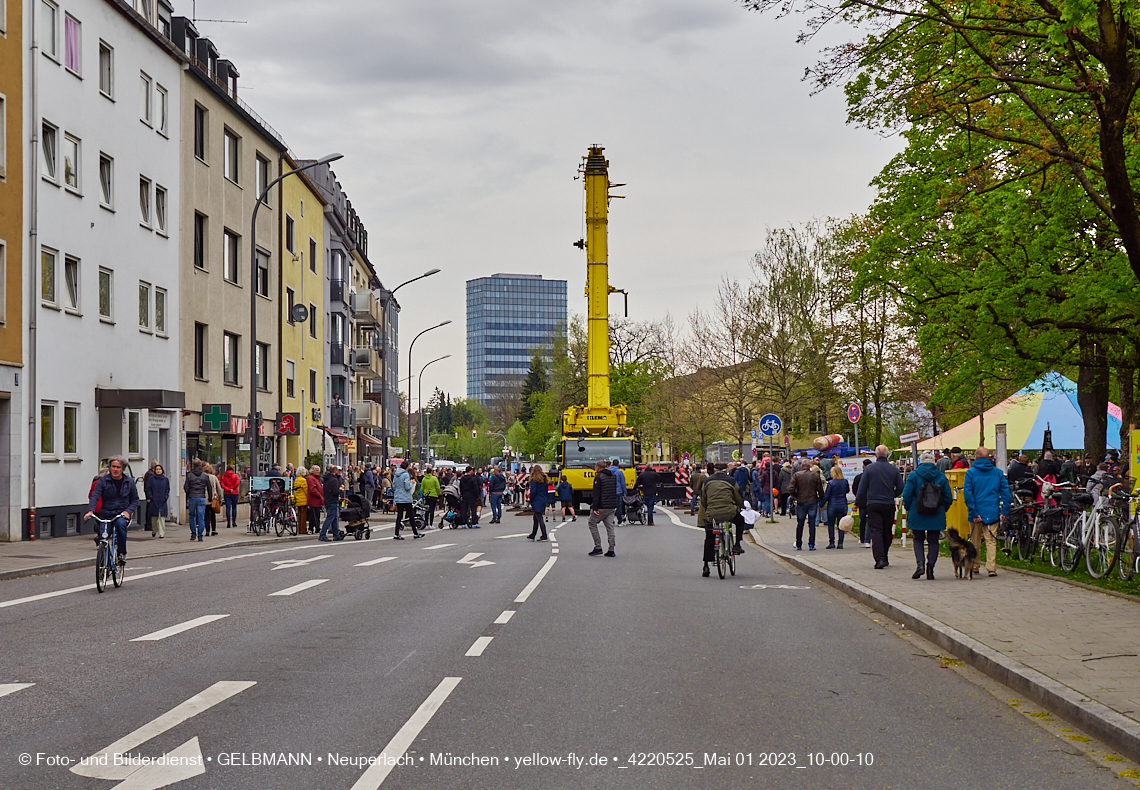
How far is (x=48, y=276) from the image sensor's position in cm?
2780

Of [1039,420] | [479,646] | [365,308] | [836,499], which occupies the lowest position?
[479,646]

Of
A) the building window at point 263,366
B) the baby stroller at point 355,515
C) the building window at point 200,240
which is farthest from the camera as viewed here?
the building window at point 263,366

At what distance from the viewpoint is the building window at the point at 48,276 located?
89.7 feet

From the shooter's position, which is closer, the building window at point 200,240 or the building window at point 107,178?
the building window at point 107,178

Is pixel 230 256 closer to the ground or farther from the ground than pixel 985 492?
farther from the ground

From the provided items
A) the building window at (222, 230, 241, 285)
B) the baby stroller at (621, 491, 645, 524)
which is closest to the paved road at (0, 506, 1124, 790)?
the baby stroller at (621, 491, 645, 524)

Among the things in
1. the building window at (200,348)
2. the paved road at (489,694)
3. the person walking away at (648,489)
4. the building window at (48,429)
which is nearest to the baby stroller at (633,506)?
the person walking away at (648,489)

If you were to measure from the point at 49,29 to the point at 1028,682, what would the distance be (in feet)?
87.7

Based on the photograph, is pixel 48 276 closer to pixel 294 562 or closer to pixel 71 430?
pixel 71 430

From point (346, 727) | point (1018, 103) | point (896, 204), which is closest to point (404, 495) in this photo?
point (896, 204)

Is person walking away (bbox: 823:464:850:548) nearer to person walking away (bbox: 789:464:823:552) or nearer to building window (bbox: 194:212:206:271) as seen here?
person walking away (bbox: 789:464:823:552)

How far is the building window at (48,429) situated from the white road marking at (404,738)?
21.2 metres

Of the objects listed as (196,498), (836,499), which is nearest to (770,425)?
(836,499)

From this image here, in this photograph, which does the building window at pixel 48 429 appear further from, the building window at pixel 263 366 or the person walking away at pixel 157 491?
the building window at pixel 263 366
